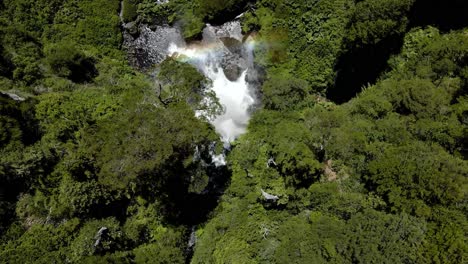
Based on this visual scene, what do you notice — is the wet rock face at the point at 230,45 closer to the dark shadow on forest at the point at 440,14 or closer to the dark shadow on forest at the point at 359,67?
the dark shadow on forest at the point at 359,67

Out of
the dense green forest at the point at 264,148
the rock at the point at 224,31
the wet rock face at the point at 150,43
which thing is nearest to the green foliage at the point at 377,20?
the dense green forest at the point at 264,148

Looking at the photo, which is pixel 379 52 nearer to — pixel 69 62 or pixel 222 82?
pixel 222 82

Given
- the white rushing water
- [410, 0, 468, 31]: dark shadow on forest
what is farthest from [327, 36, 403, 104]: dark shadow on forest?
the white rushing water

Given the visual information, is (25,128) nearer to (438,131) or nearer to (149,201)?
(149,201)

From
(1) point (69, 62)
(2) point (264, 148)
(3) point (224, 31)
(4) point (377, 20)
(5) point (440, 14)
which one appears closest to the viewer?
(4) point (377, 20)

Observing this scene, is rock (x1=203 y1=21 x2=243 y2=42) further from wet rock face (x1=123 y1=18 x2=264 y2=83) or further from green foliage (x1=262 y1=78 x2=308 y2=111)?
green foliage (x1=262 y1=78 x2=308 y2=111)

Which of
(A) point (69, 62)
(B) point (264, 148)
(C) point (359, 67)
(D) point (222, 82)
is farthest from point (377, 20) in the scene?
(A) point (69, 62)
